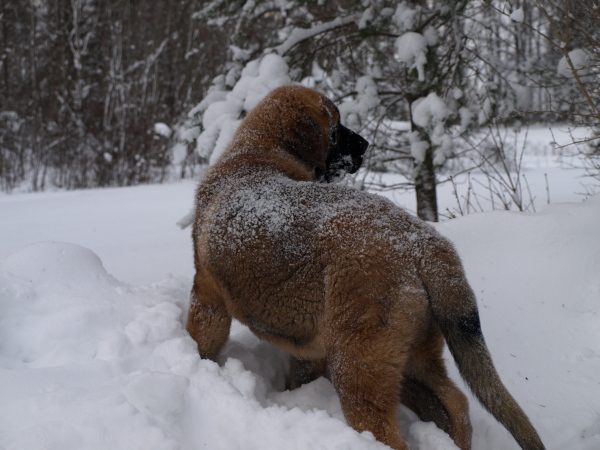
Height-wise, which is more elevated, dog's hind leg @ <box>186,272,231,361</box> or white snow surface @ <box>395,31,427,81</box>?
white snow surface @ <box>395,31,427,81</box>

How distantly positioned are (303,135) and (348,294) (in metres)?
1.22

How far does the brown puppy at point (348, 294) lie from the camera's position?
182 centimetres

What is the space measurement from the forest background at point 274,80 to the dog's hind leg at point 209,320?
263 cm

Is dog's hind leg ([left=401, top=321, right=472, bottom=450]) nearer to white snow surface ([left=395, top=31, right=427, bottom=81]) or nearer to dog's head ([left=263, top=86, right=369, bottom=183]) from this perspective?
dog's head ([left=263, top=86, right=369, bottom=183])

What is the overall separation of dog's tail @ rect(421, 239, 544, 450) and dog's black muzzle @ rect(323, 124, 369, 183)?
1260 millimetres

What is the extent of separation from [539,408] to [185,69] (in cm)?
1909

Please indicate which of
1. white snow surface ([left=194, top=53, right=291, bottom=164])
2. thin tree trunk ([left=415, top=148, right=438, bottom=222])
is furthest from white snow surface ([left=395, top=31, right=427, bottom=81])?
white snow surface ([left=194, top=53, right=291, bottom=164])

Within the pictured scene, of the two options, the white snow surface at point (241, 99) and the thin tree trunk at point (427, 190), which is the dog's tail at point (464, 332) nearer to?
the white snow surface at point (241, 99)

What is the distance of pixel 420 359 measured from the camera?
208 cm

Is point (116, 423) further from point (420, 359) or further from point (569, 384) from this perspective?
point (569, 384)

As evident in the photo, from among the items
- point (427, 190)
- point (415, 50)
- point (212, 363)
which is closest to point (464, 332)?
point (212, 363)

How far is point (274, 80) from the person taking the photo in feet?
16.1

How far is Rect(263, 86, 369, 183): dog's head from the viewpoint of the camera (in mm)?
2695

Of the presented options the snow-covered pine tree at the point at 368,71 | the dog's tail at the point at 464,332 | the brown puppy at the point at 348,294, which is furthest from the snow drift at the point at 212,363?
the snow-covered pine tree at the point at 368,71
